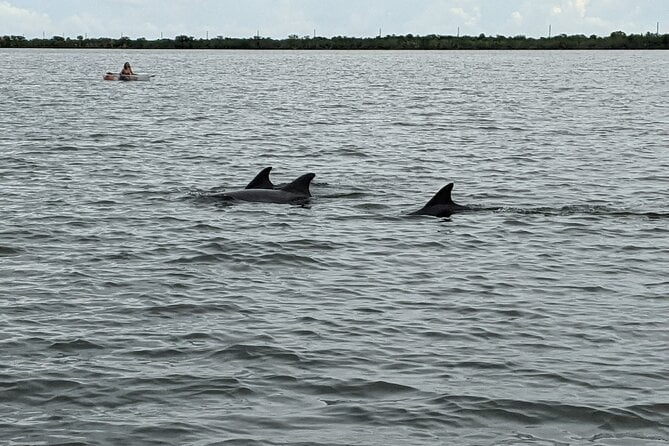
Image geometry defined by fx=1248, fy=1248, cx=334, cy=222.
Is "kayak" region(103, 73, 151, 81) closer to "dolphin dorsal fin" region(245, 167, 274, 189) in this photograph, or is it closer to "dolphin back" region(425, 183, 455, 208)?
"dolphin dorsal fin" region(245, 167, 274, 189)

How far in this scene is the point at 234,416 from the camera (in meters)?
10.7

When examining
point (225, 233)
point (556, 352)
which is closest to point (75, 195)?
point (225, 233)

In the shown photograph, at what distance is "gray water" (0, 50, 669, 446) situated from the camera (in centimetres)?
1079

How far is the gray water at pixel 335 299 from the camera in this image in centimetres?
1079

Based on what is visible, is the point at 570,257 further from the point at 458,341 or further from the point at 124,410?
the point at 124,410

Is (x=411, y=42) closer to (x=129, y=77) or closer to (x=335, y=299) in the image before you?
(x=129, y=77)

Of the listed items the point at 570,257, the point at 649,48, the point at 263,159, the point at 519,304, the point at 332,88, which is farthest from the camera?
the point at 649,48

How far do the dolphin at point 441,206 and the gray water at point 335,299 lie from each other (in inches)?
12.8

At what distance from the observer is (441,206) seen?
69.8 feet

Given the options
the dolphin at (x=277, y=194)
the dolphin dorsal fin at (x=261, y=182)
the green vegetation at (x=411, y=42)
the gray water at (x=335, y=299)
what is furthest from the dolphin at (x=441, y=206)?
the green vegetation at (x=411, y=42)

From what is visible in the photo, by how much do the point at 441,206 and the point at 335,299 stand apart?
6.72 metres

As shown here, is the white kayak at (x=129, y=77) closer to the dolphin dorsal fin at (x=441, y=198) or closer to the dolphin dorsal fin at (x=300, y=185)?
the dolphin dorsal fin at (x=300, y=185)

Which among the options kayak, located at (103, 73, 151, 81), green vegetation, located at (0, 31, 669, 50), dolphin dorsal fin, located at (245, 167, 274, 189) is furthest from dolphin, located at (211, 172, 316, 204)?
green vegetation, located at (0, 31, 669, 50)

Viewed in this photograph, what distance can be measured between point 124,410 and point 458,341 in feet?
12.5
